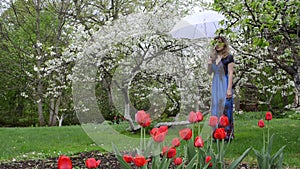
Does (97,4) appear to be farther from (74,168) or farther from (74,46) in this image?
(74,168)

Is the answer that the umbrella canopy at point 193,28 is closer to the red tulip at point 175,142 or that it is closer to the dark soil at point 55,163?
the red tulip at point 175,142

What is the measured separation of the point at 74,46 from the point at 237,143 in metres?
3.63

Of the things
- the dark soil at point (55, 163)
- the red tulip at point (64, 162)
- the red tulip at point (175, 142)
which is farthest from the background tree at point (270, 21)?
the red tulip at point (64, 162)

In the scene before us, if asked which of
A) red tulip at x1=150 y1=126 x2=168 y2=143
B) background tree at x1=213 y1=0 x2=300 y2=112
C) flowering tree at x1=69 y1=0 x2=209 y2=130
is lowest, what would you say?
red tulip at x1=150 y1=126 x2=168 y2=143

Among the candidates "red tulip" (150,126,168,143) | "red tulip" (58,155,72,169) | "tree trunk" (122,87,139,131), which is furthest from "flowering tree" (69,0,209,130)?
"red tulip" (58,155,72,169)

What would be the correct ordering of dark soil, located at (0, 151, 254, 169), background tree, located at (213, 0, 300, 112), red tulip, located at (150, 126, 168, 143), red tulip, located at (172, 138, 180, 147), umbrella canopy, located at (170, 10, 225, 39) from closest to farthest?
red tulip, located at (150, 126, 168, 143) < red tulip, located at (172, 138, 180, 147) < umbrella canopy, located at (170, 10, 225, 39) < background tree, located at (213, 0, 300, 112) < dark soil, located at (0, 151, 254, 169)

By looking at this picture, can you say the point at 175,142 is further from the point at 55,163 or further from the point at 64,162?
the point at 55,163

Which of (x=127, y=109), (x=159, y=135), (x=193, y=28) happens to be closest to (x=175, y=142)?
(x=159, y=135)

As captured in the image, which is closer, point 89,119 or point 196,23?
point 89,119

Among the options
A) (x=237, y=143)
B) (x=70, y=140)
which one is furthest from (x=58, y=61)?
(x=237, y=143)

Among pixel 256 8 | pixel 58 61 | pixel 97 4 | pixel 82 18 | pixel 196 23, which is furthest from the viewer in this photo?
pixel 97 4

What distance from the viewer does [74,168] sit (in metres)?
4.24

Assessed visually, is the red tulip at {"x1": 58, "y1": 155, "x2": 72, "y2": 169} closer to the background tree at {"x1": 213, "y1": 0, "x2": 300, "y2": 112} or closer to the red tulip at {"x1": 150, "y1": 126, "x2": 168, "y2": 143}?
the red tulip at {"x1": 150, "y1": 126, "x2": 168, "y2": 143}

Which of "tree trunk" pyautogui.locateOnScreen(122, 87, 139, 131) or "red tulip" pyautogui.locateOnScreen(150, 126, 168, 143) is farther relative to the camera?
"tree trunk" pyautogui.locateOnScreen(122, 87, 139, 131)
